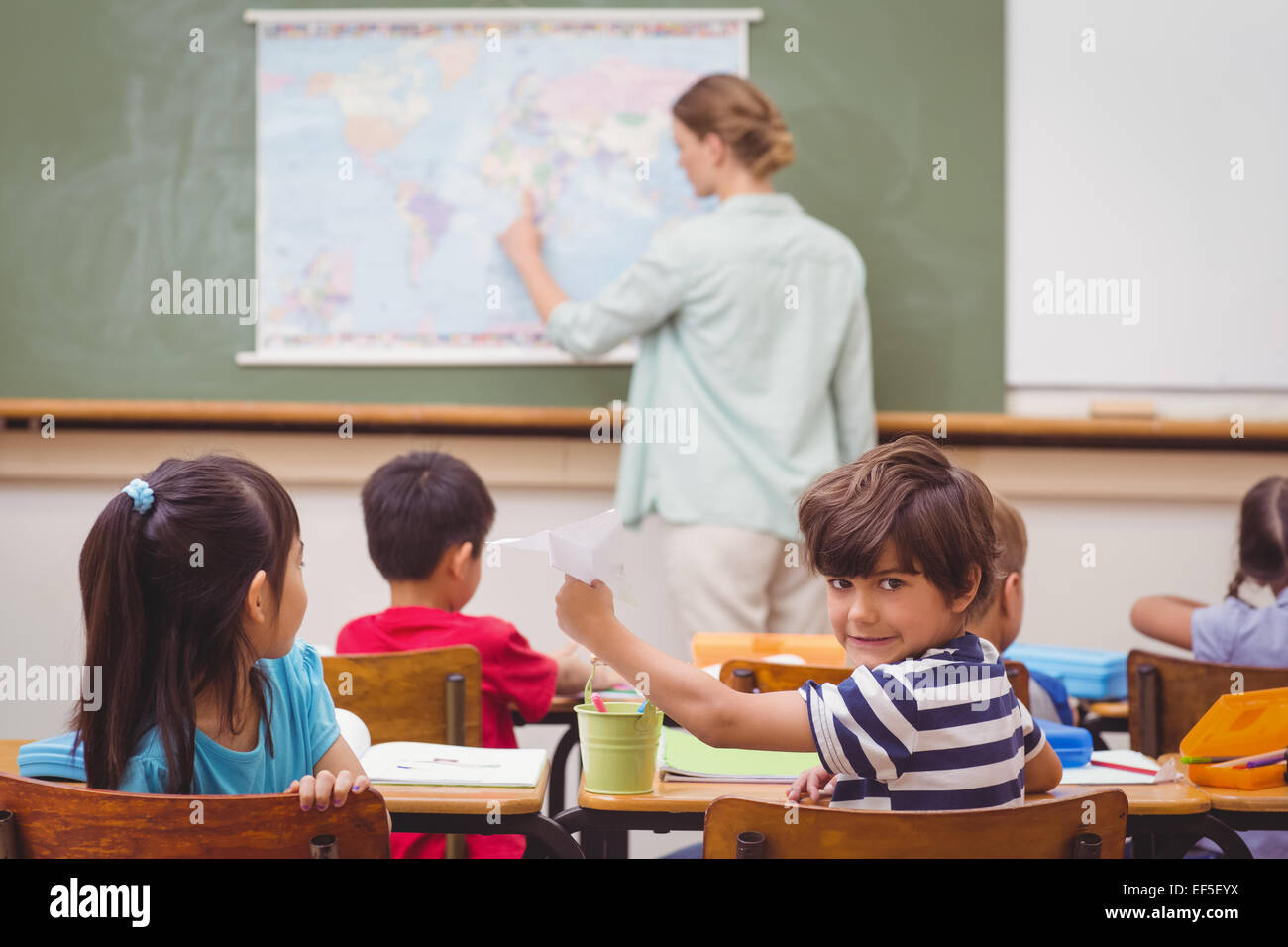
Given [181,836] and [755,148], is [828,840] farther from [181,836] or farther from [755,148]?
[755,148]

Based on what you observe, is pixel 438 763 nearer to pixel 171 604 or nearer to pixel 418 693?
pixel 418 693

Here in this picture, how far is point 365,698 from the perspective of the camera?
184 cm

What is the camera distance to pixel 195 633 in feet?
4.47

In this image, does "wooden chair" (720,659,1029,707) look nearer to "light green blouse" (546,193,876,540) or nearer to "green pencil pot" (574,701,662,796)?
"green pencil pot" (574,701,662,796)

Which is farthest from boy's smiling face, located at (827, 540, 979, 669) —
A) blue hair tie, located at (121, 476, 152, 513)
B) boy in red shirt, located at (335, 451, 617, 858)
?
boy in red shirt, located at (335, 451, 617, 858)

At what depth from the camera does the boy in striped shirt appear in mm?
1189

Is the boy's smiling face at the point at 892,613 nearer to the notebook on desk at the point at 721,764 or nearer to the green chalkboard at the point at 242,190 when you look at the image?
the notebook on desk at the point at 721,764

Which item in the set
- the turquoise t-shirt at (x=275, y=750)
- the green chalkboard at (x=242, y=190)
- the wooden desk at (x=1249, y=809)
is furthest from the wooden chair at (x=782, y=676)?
the green chalkboard at (x=242, y=190)

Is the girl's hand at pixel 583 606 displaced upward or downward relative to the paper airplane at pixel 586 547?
downward

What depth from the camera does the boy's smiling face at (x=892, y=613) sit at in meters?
1.30

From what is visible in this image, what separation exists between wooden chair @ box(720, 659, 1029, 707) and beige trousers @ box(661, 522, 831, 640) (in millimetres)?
1377

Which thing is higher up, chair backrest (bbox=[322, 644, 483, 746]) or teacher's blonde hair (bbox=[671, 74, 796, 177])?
teacher's blonde hair (bbox=[671, 74, 796, 177])

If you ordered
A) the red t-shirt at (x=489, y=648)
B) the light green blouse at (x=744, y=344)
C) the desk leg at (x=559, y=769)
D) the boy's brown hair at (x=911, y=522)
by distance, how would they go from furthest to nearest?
the light green blouse at (x=744, y=344) → the desk leg at (x=559, y=769) → the red t-shirt at (x=489, y=648) → the boy's brown hair at (x=911, y=522)

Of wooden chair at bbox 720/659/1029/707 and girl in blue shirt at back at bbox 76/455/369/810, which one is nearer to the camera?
girl in blue shirt at back at bbox 76/455/369/810
